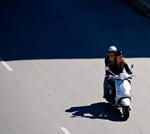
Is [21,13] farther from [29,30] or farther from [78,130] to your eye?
[78,130]

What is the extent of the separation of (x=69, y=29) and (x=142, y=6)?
3.68 metres

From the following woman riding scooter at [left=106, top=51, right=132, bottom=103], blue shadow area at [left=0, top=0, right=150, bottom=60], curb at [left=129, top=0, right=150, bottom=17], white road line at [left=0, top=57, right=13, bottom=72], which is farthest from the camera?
curb at [left=129, top=0, right=150, bottom=17]

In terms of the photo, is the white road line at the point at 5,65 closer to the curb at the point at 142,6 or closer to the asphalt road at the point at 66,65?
the asphalt road at the point at 66,65

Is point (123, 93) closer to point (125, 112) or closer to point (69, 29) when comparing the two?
point (125, 112)

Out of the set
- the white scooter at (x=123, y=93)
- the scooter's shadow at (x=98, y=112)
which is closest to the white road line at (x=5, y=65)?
the scooter's shadow at (x=98, y=112)

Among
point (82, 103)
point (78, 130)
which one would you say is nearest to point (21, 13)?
point (82, 103)

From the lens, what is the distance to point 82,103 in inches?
704

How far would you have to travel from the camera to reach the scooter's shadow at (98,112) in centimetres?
1702

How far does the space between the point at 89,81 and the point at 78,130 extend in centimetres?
359

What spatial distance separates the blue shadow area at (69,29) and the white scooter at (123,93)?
15.3 ft

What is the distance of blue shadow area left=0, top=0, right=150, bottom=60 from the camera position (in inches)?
875

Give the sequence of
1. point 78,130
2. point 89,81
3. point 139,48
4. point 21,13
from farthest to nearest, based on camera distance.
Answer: point 21,13 → point 139,48 → point 89,81 → point 78,130

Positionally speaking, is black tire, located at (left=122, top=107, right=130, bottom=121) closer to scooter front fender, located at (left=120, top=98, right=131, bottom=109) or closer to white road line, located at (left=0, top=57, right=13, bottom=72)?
scooter front fender, located at (left=120, top=98, right=131, bottom=109)

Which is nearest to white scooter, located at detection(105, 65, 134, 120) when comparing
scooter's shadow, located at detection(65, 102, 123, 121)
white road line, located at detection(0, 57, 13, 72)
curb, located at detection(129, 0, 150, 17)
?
scooter's shadow, located at detection(65, 102, 123, 121)
